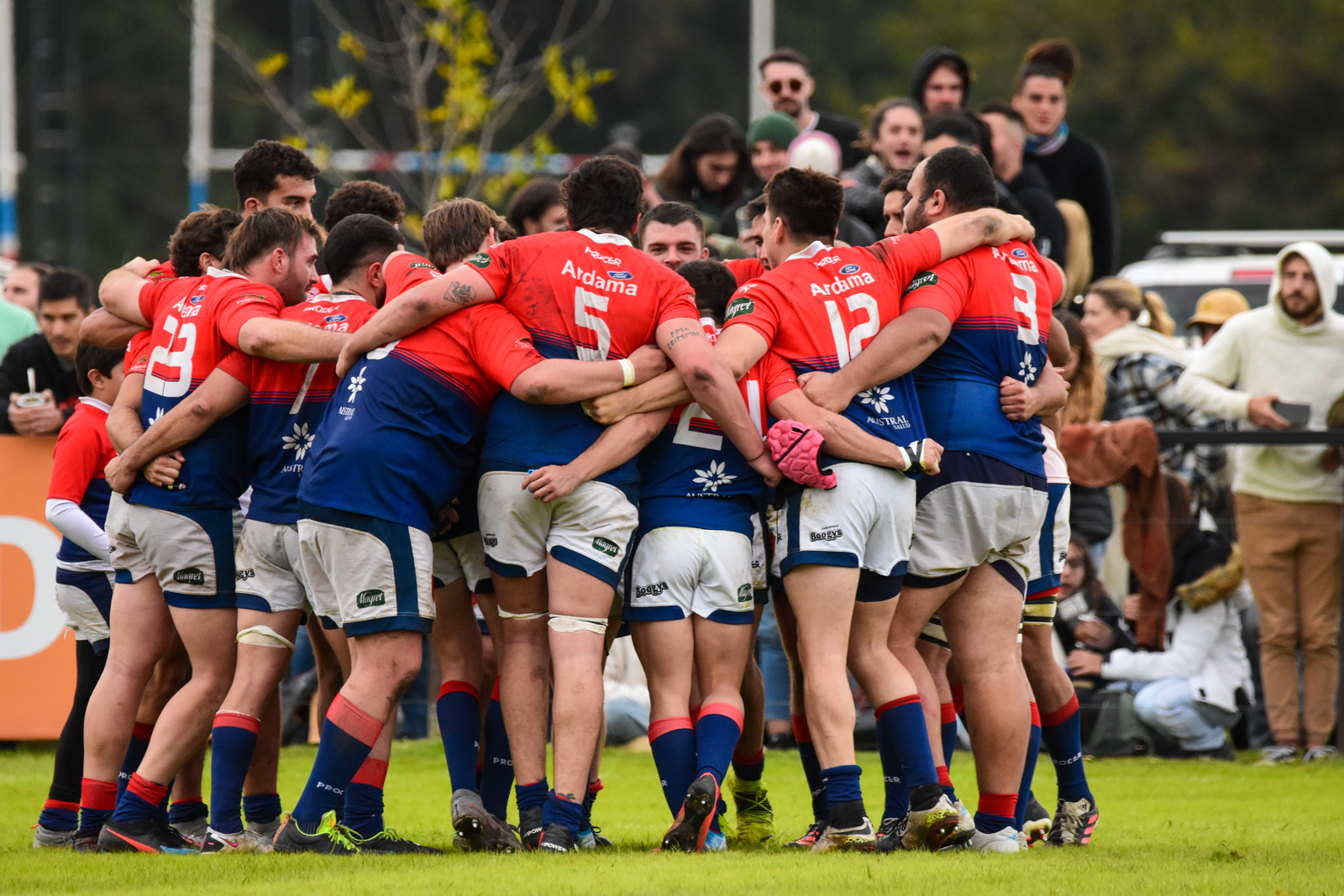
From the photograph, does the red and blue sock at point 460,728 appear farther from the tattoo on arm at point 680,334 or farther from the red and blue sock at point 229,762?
the tattoo on arm at point 680,334

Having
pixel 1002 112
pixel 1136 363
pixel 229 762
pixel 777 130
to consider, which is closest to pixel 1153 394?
pixel 1136 363

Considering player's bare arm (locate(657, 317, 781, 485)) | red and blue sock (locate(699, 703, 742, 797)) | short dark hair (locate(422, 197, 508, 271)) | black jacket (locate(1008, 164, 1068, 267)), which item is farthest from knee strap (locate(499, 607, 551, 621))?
black jacket (locate(1008, 164, 1068, 267))

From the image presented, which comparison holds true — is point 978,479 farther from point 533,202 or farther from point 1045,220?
point 1045,220

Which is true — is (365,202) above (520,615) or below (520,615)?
above

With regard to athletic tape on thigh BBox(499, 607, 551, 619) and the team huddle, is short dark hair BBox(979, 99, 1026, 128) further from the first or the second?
athletic tape on thigh BBox(499, 607, 551, 619)

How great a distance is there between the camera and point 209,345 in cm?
640

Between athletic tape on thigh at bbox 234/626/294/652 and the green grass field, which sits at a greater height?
athletic tape on thigh at bbox 234/626/294/652

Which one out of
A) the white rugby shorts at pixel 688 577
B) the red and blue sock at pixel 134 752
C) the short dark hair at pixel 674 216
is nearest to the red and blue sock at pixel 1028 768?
the white rugby shorts at pixel 688 577

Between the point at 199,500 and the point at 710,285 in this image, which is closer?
Answer: the point at 199,500

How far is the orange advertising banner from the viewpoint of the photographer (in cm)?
969

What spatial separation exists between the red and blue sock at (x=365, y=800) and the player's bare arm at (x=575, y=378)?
57.7 inches

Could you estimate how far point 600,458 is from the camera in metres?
6.09

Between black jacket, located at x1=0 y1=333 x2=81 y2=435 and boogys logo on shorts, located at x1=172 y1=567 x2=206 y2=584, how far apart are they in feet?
11.7

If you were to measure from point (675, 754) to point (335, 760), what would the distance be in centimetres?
120
